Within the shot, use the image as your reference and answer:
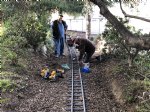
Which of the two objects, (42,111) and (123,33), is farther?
(42,111)

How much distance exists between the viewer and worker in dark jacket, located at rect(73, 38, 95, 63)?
56.4ft

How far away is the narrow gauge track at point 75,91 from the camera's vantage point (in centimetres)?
1206

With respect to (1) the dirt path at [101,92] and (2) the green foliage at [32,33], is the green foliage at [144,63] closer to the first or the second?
(1) the dirt path at [101,92]

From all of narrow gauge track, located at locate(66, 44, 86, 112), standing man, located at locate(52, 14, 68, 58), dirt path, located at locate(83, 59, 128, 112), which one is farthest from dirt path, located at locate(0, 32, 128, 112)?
standing man, located at locate(52, 14, 68, 58)

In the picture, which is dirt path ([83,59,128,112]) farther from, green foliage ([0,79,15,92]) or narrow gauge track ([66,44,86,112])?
green foliage ([0,79,15,92])

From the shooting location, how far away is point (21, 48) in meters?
17.3

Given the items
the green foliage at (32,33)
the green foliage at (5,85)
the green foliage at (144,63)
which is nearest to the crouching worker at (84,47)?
the green foliage at (32,33)

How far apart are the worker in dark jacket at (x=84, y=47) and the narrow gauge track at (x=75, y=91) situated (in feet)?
1.92

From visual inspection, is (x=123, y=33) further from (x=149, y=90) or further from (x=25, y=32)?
(x=25, y=32)

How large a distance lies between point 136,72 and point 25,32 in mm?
6482

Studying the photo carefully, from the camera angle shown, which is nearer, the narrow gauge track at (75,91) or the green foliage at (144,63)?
the narrow gauge track at (75,91)

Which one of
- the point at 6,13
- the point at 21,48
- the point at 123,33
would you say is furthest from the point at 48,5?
the point at 123,33

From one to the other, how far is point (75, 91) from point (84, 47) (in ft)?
13.0

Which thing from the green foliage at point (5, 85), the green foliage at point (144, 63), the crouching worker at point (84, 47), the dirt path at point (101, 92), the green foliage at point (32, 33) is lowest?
the dirt path at point (101, 92)
